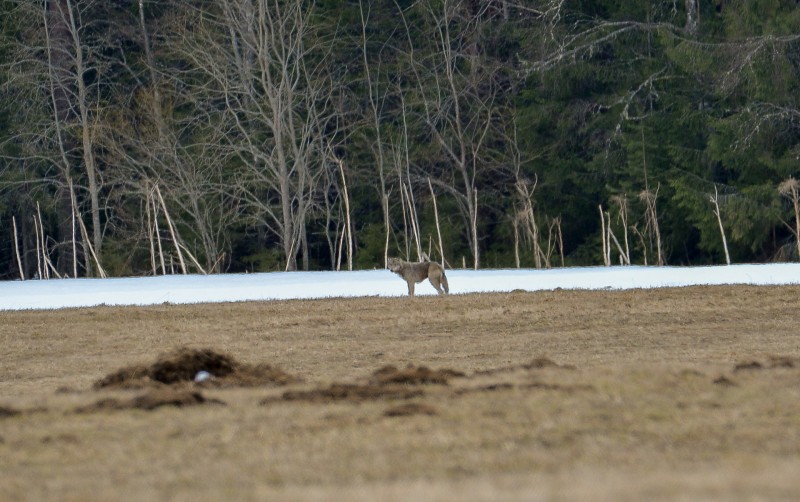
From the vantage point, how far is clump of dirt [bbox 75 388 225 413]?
831cm

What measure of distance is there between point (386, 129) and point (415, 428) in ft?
102

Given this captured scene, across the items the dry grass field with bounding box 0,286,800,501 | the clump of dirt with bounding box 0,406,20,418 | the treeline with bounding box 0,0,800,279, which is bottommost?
the dry grass field with bounding box 0,286,800,501

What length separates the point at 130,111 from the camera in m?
37.3

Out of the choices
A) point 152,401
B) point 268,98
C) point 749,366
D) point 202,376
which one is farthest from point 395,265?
point 268,98

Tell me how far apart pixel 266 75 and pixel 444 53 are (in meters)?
4.45

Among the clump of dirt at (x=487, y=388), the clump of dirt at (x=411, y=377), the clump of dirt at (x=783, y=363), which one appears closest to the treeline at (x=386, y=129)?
the clump of dirt at (x=783, y=363)

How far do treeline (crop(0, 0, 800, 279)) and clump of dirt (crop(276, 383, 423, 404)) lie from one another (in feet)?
72.1

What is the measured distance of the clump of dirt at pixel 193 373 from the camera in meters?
9.94

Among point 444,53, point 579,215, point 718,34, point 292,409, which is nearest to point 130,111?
point 444,53

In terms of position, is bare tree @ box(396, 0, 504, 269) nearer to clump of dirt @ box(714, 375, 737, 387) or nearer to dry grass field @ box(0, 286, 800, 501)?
dry grass field @ box(0, 286, 800, 501)

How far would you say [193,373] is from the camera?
10.3 metres

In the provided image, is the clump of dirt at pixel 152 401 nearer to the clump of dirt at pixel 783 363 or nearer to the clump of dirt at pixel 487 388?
the clump of dirt at pixel 487 388

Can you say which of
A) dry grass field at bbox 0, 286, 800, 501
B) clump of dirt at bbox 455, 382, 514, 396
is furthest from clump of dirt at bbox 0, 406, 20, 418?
clump of dirt at bbox 455, 382, 514, 396

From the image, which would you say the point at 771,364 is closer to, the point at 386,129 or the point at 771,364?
the point at 771,364
